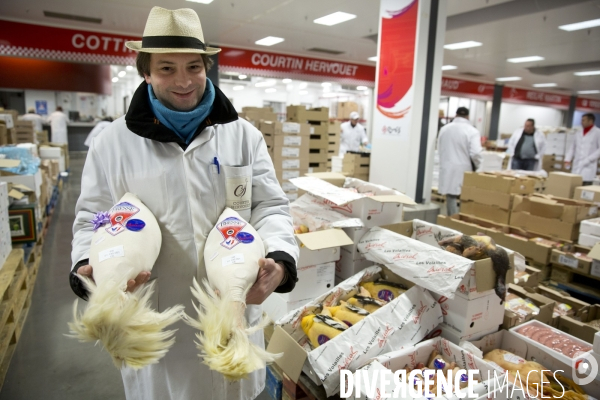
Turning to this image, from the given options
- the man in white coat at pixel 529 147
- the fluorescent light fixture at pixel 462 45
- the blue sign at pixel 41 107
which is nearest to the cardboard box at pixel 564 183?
the man in white coat at pixel 529 147

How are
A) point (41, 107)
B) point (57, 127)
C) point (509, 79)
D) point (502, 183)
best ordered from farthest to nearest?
point (41, 107) < point (509, 79) < point (57, 127) < point (502, 183)

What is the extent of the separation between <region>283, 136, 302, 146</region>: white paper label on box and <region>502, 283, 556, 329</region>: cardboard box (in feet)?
13.4

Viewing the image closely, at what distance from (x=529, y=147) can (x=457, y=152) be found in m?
2.48

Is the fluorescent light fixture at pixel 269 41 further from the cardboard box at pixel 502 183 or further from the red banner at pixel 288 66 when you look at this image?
the cardboard box at pixel 502 183

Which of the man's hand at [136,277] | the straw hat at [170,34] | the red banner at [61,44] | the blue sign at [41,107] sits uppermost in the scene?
the red banner at [61,44]

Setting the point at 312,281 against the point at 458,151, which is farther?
the point at 458,151

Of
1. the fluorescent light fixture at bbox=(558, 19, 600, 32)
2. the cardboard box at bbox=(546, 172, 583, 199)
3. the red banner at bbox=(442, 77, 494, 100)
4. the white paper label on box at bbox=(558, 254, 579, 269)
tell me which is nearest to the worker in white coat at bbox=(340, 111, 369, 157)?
the fluorescent light fixture at bbox=(558, 19, 600, 32)

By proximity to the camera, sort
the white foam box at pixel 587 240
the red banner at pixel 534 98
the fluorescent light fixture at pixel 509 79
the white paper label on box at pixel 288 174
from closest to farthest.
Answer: the white foam box at pixel 587 240
the white paper label on box at pixel 288 174
the fluorescent light fixture at pixel 509 79
the red banner at pixel 534 98

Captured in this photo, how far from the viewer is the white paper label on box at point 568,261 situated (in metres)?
3.34

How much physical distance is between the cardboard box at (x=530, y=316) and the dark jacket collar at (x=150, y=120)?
1.81 m

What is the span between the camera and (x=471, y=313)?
1.87 m

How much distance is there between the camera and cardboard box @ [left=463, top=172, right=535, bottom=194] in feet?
13.4

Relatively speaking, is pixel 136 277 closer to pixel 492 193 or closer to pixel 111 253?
pixel 111 253

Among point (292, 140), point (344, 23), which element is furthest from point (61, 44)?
point (344, 23)
